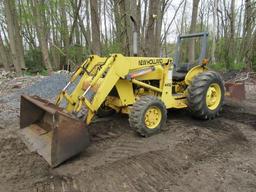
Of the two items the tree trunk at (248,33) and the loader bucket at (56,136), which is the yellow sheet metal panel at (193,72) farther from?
the tree trunk at (248,33)

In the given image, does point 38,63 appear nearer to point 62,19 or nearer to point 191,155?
point 62,19

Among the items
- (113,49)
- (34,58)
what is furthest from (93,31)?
(34,58)

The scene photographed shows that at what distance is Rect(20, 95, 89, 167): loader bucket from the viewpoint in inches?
147

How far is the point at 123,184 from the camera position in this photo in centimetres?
345

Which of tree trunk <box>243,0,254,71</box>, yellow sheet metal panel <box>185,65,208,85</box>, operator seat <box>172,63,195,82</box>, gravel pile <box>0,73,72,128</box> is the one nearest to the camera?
yellow sheet metal panel <box>185,65,208,85</box>

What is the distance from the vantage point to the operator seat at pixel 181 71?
243 inches

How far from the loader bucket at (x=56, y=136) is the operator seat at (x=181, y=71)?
282cm

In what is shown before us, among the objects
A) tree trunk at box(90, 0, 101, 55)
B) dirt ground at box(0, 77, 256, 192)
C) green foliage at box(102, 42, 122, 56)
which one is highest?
tree trunk at box(90, 0, 101, 55)

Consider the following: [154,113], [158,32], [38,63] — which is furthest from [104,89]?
[38,63]

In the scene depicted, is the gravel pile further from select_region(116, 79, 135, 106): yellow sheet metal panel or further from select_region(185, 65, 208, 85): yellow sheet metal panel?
select_region(185, 65, 208, 85): yellow sheet metal panel

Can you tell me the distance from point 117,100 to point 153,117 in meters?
0.76

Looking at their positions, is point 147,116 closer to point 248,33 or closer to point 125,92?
point 125,92

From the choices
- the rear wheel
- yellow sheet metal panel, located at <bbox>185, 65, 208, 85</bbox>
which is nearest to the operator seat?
yellow sheet metal panel, located at <bbox>185, 65, 208, 85</bbox>

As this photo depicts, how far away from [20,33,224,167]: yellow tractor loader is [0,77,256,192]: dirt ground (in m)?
0.22
